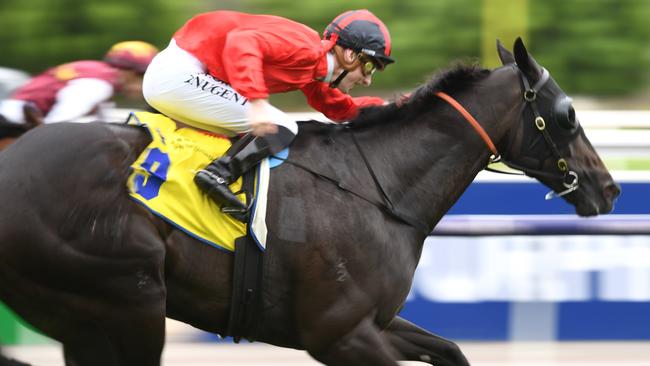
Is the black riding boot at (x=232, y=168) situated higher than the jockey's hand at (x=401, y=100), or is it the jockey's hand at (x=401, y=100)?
the jockey's hand at (x=401, y=100)

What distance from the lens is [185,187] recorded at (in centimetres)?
411

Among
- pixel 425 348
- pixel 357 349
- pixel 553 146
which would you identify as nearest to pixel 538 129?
pixel 553 146

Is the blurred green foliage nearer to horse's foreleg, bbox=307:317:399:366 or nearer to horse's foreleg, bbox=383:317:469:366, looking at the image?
horse's foreleg, bbox=383:317:469:366

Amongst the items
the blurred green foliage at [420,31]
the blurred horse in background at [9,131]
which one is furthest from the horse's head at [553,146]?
the blurred green foliage at [420,31]

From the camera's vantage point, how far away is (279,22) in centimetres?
426

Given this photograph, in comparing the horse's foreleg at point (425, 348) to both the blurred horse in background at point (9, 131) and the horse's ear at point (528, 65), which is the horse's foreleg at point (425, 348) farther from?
the blurred horse in background at point (9, 131)

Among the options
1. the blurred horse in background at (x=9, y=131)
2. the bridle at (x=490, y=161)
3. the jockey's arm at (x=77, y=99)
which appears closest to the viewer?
the bridle at (x=490, y=161)

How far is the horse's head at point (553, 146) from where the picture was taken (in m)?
4.57

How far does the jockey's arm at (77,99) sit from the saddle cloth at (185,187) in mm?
1672

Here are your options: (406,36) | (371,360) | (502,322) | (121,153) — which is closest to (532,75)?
(371,360)

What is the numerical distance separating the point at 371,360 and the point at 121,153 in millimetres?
1250

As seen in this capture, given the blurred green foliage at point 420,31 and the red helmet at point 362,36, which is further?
the blurred green foliage at point 420,31

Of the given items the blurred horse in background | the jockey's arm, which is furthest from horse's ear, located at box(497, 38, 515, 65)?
the jockey's arm

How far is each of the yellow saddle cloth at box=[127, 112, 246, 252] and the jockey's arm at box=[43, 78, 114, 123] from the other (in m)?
1.73
